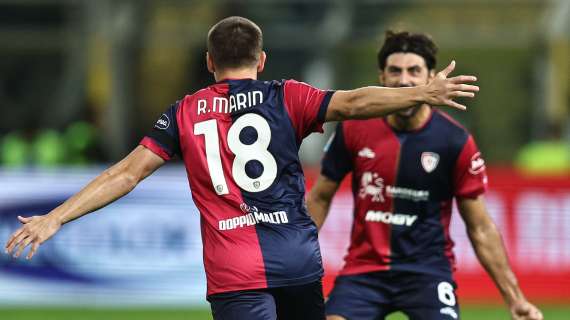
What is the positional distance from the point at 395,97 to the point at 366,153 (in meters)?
1.66

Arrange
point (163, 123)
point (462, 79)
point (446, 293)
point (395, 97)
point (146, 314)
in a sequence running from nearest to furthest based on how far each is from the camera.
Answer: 1. point (462, 79)
2. point (395, 97)
3. point (163, 123)
4. point (446, 293)
5. point (146, 314)

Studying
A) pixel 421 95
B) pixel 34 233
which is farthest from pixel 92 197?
pixel 421 95

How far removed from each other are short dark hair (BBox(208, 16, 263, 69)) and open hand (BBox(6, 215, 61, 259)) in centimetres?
104

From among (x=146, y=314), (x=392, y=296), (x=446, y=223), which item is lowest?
(x=146, y=314)

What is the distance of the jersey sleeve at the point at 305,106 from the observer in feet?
18.0

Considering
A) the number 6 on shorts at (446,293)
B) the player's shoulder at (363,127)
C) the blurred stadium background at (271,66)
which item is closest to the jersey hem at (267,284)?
the number 6 on shorts at (446,293)

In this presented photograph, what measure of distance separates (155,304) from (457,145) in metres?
6.56

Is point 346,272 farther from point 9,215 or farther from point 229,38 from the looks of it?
point 9,215

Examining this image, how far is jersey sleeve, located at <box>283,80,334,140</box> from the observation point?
5.48 metres

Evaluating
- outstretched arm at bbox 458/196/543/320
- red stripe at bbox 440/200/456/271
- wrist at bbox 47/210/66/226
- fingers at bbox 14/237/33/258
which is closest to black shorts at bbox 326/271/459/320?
red stripe at bbox 440/200/456/271

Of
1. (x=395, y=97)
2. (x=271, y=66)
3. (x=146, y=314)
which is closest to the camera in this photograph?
(x=395, y=97)

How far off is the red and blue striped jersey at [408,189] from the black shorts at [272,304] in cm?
141

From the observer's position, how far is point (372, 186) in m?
7.02

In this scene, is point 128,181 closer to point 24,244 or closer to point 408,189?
point 24,244
